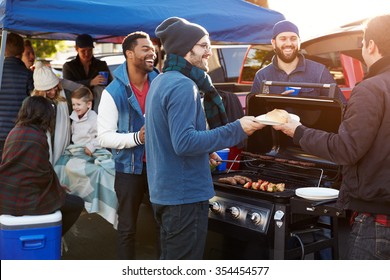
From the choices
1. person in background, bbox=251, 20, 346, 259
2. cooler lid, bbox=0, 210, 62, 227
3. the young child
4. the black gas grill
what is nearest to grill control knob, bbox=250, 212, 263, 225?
the black gas grill

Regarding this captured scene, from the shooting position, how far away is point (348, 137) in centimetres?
237

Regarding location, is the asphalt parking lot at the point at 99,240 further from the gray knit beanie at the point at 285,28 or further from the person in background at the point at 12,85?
the gray knit beanie at the point at 285,28

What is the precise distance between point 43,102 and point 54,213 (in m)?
0.77

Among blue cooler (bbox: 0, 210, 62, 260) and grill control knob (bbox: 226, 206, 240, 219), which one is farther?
blue cooler (bbox: 0, 210, 62, 260)

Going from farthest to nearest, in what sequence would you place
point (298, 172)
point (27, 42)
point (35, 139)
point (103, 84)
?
1. point (27, 42)
2. point (103, 84)
3. point (35, 139)
4. point (298, 172)

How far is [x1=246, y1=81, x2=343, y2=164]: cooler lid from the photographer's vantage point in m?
3.24

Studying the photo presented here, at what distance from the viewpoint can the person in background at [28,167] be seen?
3.79 meters

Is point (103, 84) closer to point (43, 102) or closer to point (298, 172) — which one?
point (43, 102)

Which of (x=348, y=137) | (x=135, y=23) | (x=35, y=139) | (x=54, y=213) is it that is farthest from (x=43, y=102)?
(x=348, y=137)

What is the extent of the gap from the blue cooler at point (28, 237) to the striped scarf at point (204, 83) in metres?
Result: 1.35

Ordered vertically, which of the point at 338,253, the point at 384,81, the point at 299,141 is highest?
the point at 384,81

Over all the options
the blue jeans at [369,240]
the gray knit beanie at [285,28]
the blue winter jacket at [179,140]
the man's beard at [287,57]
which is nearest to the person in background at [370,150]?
the blue jeans at [369,240]

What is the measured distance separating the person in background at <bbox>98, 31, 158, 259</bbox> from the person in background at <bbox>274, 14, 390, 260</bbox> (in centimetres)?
160

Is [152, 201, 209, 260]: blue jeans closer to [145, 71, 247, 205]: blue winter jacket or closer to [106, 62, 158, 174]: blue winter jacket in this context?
[145, 71, 247, 205]: blue winter jacket
